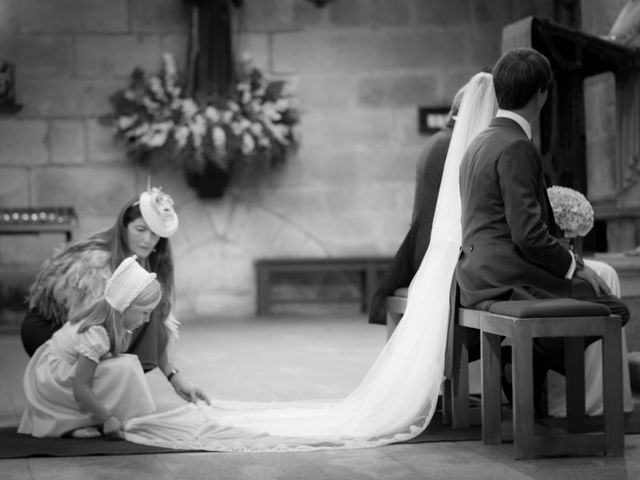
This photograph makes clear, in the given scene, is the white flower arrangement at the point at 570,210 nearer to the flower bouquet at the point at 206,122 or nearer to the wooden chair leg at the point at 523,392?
the wooden chair leg at the point at 523,392

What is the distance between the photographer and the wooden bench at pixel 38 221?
9.07m

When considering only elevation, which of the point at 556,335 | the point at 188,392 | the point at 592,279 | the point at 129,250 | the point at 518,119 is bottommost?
the point at 188,392

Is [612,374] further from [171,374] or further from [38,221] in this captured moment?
[38,221]

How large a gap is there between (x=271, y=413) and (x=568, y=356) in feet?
3.91

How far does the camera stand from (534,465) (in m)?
3.59

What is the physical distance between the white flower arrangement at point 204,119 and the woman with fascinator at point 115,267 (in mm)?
4557

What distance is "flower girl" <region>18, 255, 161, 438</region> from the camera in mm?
4176

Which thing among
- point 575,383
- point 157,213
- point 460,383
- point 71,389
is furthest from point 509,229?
point 71,389

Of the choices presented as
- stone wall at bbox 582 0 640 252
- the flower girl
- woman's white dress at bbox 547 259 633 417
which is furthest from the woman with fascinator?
stone wall at bbox 582 0 640 252

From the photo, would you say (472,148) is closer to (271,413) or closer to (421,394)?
(421,394)

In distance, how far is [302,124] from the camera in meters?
10.1

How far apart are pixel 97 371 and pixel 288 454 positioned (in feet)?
2.84

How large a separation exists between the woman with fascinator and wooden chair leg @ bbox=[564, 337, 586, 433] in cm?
142

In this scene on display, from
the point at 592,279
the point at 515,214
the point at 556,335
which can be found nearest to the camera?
the point at 556,335
